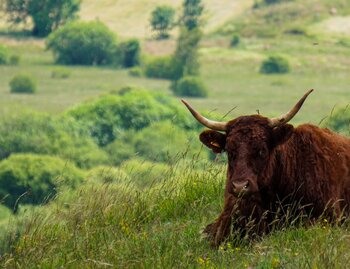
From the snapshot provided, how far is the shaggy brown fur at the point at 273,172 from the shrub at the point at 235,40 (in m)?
167

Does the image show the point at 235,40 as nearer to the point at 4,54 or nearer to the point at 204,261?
the point at 4,54

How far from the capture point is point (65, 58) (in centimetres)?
19775

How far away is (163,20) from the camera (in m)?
187

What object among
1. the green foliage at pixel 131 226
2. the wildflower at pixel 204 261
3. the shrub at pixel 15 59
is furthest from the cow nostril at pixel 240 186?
the shrub at pixel 15 59

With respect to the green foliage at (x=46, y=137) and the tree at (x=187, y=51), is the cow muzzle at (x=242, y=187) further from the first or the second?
the tree at (x=187, y=51)

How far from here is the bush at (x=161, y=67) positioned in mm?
192250

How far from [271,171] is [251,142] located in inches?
15.1

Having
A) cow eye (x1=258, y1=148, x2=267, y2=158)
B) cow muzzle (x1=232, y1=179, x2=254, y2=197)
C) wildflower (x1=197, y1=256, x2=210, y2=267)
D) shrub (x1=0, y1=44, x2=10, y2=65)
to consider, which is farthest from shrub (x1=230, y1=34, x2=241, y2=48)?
wildflower (x1=197, y1=256, x2=210, y2=267)

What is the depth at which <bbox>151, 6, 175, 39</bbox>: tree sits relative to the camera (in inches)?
7274

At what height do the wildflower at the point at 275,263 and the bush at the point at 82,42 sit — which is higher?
the wildflower at the point at 275,263

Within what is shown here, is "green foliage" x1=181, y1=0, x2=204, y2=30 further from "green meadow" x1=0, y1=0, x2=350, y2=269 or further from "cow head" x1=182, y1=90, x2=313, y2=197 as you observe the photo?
"cow head" x1=182, y1=90, x2=313, y2=197

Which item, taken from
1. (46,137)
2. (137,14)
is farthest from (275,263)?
(137,14)

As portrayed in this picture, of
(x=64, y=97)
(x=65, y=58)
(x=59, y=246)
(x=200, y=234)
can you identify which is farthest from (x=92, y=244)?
(x=65, y=58)

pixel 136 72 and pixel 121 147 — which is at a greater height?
pixel 121 147
